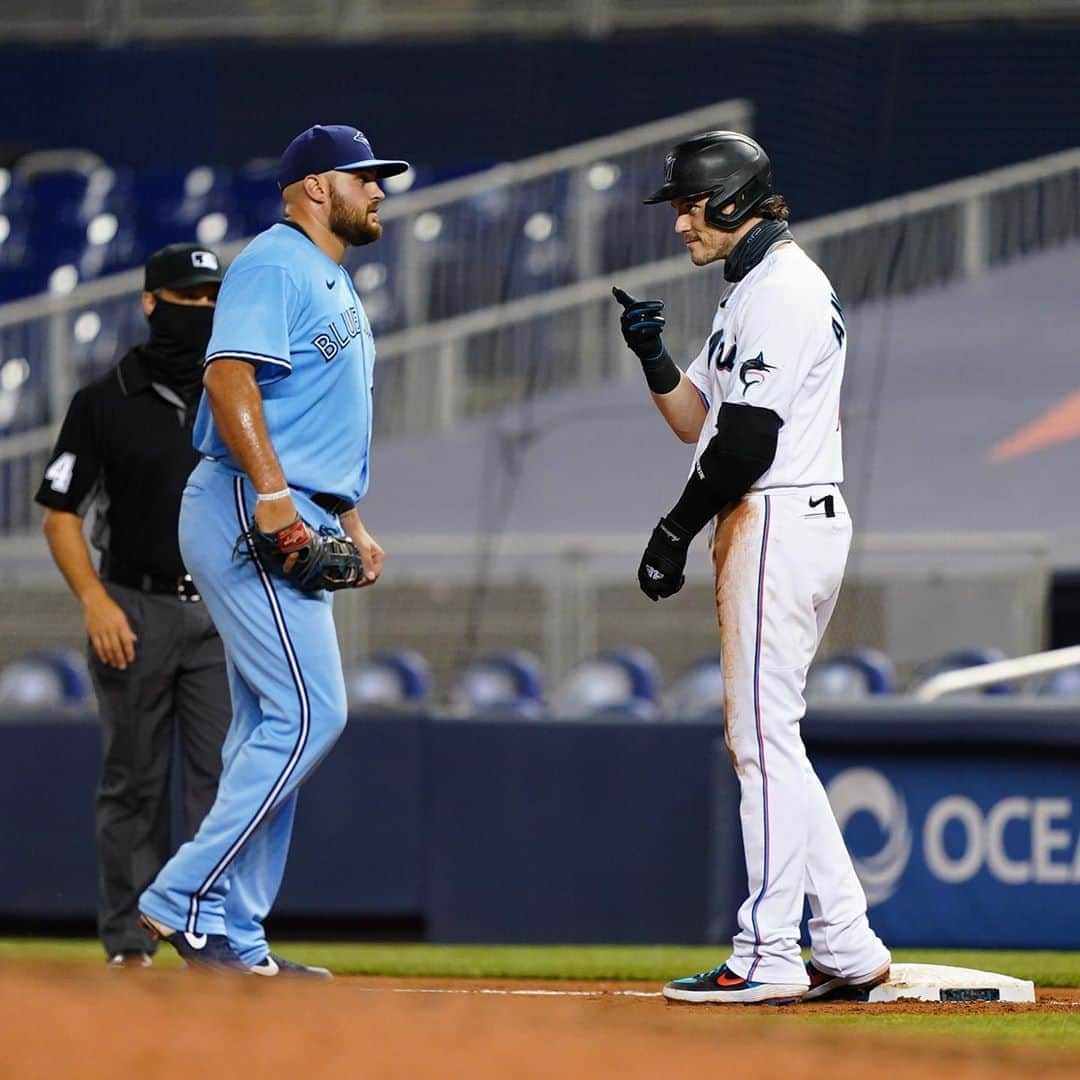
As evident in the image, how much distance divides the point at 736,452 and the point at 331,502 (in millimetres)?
949

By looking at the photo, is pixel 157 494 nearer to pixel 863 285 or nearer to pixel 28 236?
pixel 863 285

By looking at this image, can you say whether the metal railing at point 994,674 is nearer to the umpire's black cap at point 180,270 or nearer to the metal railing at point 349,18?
the umpire's black cap at point 180,270

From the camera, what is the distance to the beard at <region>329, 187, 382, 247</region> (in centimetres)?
471

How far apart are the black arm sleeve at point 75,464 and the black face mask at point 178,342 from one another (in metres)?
0.22

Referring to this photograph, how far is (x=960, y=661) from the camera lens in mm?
8195

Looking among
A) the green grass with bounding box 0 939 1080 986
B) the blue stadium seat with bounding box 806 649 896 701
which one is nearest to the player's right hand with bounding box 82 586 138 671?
the green grass with bounding box 0 939 1080 986

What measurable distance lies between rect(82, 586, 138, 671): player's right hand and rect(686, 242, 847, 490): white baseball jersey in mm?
1823

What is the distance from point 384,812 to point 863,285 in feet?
10.7

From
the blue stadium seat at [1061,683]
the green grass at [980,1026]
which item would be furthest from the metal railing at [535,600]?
the green grass at [980,1026]

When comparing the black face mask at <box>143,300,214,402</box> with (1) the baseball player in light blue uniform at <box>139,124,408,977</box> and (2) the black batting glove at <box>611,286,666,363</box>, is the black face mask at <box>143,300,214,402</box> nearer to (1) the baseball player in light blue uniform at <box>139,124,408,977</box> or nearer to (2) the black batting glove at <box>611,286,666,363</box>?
(1) the baseball player in light blue uniform at <box>139,124,408,977</box>

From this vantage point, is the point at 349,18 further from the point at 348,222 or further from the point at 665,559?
the point at 665,559

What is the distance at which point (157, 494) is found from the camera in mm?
5629

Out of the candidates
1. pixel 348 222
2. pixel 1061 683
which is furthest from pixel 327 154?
pixel 1061 683

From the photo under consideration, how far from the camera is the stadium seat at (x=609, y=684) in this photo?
27.7 feet
